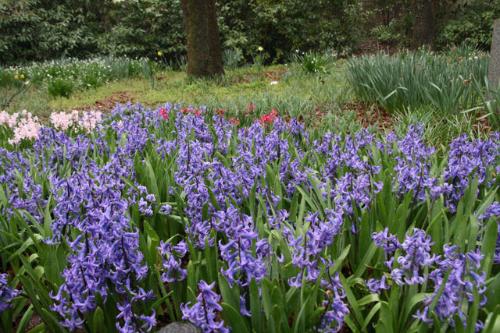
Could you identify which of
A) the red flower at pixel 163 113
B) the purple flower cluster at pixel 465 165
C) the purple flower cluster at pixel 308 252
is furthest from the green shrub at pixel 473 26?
the purple flower cluster at pixel 308 252

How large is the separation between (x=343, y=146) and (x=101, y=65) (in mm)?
10087

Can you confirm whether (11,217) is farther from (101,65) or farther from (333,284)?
(101,65)

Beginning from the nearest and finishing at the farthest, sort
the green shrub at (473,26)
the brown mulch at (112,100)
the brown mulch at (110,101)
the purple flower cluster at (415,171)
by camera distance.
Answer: the purple flower cluster at (415,171) → the brown mulch at (110,101) → the brown mulch at (112,100) → the green shrub at (473,26)

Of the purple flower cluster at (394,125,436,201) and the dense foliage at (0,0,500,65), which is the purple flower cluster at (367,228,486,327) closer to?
the purple flower cluster at (394,125,436,201)

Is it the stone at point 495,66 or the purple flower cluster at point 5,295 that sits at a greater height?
the stone at point 495,66

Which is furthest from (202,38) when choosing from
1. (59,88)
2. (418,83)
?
(418,83)

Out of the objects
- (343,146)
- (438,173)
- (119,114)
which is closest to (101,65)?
(119,114)

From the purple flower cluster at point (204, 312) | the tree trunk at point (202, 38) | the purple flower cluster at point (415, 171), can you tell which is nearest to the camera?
the purple flower cluster at point (204, 312)

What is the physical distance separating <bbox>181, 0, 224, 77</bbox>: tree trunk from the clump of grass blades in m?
4.23

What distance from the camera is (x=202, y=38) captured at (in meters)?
9.99

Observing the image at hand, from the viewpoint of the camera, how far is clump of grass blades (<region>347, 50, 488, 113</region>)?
504 cm

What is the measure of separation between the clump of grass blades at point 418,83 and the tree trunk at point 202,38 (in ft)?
13.9

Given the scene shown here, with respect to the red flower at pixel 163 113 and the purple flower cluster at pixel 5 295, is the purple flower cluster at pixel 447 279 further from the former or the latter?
the red flower at pixel 163 113

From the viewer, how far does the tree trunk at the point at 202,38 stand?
9.85 meters
